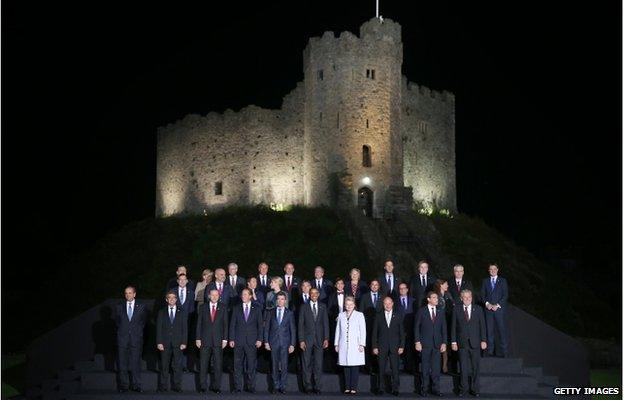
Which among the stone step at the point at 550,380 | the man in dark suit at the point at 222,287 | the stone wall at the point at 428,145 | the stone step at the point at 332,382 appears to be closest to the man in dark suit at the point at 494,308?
the stone step at the point at 550,380

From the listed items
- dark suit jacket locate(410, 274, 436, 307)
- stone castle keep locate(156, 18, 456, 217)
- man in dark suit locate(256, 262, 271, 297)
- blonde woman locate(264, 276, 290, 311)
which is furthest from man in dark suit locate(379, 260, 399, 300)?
stone castle keep locate(156, 18, 456, 217)

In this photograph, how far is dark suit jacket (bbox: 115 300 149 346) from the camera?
14461 millimetres

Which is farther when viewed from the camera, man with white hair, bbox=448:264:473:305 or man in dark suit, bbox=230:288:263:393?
man with white hair, bbox=448:264:473:305

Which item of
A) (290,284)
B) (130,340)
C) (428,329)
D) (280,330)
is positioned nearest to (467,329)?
(428,329)

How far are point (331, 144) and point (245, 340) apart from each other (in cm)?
2335

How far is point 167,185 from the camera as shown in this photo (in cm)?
4588

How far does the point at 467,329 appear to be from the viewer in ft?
46.9

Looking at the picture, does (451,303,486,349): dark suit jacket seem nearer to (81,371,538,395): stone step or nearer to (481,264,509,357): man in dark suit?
(81,371,538,395): stone step

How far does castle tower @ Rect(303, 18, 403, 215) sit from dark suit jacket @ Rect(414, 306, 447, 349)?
2166 centimetres

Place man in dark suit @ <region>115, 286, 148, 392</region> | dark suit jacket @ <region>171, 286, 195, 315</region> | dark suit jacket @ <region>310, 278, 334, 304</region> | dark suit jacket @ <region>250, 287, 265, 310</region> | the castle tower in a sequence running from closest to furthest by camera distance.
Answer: man in dark suit @ <region>115, 286, 148, 392</region> → dark suit jacket @ <region>171, 286, 195, 315</region> → dark suit jacket @ <region>250, 287, 265, 310</region> → dark suit jacket @ <region>310, 278, 334, 304</region> → the castle tower

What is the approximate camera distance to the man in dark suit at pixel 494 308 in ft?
50.8

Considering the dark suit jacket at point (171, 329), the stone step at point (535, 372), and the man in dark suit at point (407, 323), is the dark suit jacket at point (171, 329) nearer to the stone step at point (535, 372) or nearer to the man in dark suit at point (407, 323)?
the man in dark suit at point (407, 323)

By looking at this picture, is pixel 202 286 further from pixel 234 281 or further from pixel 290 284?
pixel 290 284

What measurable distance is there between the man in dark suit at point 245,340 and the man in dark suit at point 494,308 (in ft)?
14.1
